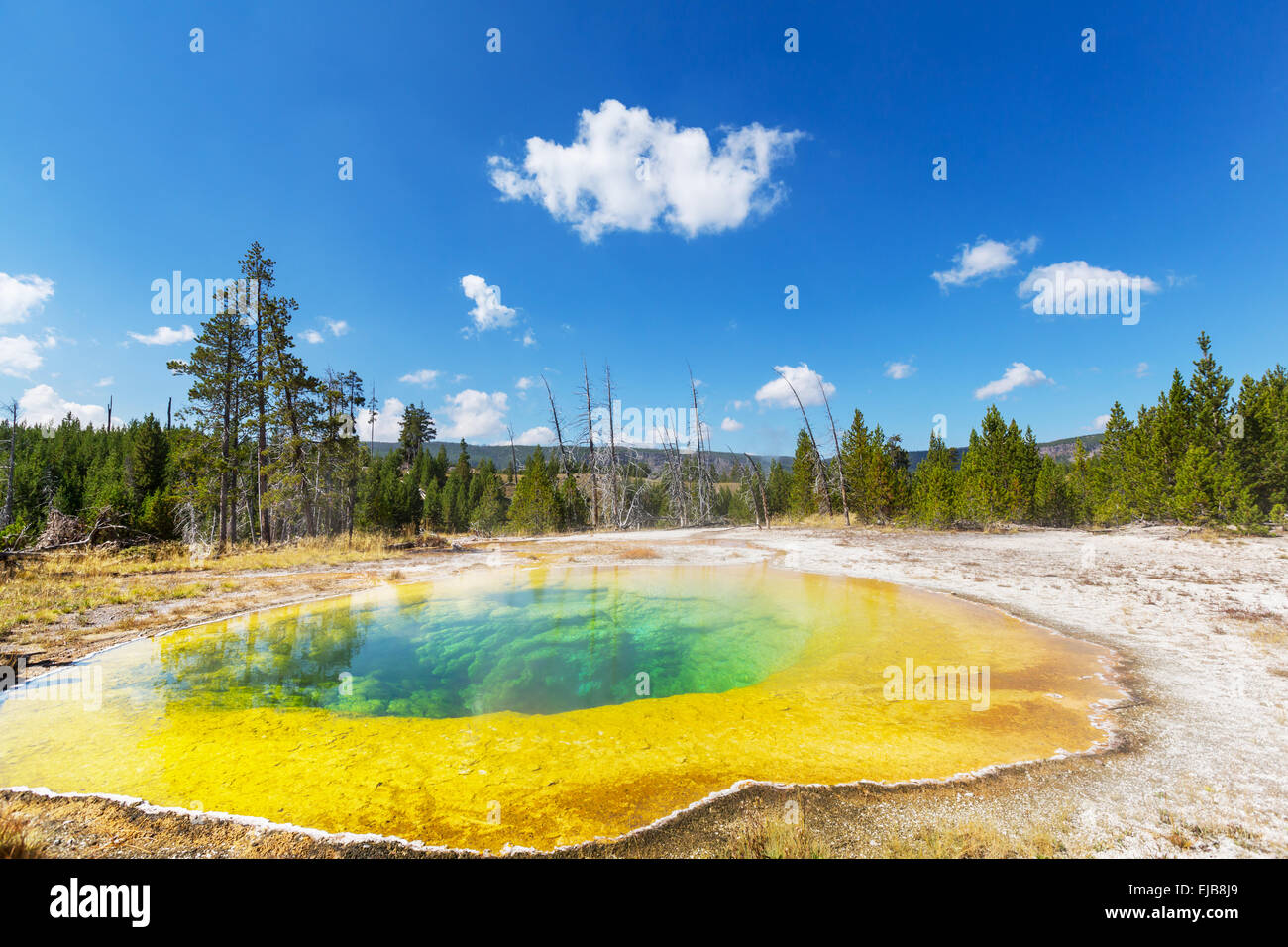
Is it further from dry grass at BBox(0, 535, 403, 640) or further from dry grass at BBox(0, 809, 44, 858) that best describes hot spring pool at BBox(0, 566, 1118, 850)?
dry grass at BBox(0, 535, 403, 640)

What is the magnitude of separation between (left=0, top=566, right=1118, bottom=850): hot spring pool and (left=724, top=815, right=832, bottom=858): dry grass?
0.70 metres

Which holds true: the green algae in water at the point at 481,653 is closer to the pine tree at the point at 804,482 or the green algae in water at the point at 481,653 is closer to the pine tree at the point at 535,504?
the pine tree at the point at 535,504

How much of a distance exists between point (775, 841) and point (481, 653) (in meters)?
6.90

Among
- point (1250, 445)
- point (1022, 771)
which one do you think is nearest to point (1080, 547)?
point (1250, 445)

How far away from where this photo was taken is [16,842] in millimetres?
2986

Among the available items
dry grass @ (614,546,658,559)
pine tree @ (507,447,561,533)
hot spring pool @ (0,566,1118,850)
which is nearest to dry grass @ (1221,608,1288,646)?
hot spring pool @ (0,566,1118,850)

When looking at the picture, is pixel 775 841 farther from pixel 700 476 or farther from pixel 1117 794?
pixel 700 476

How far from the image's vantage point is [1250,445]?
19.5m

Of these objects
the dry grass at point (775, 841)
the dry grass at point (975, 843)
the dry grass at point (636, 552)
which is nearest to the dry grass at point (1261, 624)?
the dry grass at point (975, 843)

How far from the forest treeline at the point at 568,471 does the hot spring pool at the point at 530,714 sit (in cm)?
1031

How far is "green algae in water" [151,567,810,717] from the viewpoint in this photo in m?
6.68

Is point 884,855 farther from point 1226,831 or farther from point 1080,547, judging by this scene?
point 1080,547

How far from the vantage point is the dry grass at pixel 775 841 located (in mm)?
3014
